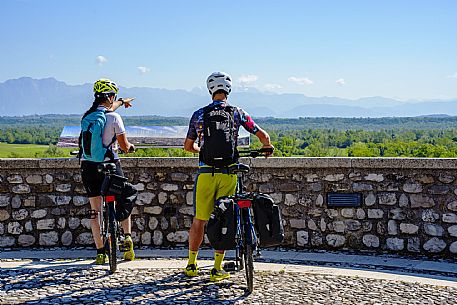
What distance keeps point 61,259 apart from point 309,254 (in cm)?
256

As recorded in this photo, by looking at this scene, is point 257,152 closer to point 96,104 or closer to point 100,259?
point 96,104

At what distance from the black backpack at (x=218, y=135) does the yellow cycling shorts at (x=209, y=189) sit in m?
0.13

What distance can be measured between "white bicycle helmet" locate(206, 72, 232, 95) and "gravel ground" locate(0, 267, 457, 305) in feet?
5.25

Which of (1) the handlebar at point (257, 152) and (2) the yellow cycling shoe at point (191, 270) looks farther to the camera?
(2) the yellow cycling shoe at point (191, 270)

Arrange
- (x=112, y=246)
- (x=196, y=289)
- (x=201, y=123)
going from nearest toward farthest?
(x=196, y=289)
(x=201, y=123)
(x=112, y=246)

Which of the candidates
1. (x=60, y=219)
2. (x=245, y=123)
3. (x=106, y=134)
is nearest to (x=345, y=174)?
(x=245, y=123)

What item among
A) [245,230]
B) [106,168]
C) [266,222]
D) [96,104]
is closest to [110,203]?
[106,168]

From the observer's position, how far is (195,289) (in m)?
5.55

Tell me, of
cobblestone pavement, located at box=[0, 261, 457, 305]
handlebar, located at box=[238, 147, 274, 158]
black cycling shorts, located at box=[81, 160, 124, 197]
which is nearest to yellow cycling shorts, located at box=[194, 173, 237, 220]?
handlebar, located at box=[238, 147, 274, 158]

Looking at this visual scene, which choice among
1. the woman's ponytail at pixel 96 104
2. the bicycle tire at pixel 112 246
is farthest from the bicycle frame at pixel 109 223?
the woman's ponytail at pixel 96 104

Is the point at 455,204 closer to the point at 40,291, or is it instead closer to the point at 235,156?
the point at 235,156

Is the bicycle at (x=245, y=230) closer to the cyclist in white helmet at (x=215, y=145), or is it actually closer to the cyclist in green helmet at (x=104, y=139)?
the cyclist in white helmet at (x=215, y=145)

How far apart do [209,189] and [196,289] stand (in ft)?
2.74

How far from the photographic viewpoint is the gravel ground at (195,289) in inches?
206
